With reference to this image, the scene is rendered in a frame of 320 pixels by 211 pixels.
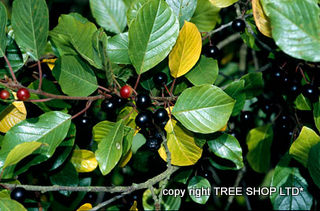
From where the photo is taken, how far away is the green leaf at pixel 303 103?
1.33 metres

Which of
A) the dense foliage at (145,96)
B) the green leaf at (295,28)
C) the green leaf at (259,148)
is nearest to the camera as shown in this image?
the green leaf at (295,28)

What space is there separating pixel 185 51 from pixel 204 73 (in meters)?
0.13

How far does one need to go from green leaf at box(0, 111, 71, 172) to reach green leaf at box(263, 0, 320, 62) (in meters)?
0.83

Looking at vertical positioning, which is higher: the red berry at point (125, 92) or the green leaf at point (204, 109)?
the red berry at point (125, 92)

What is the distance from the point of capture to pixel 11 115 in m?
1.29

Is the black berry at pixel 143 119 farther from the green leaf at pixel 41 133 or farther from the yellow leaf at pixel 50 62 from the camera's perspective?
the yellow leaf at pixel 50 62

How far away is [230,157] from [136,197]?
1.79 feet

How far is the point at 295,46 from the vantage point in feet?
3.27

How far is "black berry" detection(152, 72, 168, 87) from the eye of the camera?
129 centimetres

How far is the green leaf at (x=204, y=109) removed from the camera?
110 cm

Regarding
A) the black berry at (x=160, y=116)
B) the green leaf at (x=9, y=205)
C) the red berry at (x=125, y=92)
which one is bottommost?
the green leaf at (x=9, y=205)

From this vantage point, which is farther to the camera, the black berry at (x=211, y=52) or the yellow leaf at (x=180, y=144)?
the black berry at (x=211, y=52)

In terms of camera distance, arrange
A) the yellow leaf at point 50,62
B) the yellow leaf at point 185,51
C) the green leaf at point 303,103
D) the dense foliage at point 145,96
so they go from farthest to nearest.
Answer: the yellow leaf at point 50,62
the green leaf at point 303,103
the yellow leaf at point 185,51
the dense foliage at point 145,96

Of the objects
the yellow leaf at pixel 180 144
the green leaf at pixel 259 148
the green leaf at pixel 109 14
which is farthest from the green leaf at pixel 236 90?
the green leaf at pixel 109 14
